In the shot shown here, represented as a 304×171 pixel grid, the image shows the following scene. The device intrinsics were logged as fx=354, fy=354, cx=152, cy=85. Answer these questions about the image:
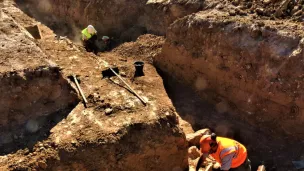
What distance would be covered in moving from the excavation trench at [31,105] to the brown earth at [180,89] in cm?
8

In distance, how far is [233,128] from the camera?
9.12m

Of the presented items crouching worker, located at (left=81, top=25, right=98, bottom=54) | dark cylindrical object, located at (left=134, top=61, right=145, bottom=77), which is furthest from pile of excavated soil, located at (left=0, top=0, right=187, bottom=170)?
crouching worker, located at (left=81, top=25, right=98, bottom=54)

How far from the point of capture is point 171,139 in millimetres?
7512

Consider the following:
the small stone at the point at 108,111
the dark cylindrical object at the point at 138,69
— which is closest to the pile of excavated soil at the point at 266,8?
the dark cylindrical object at the point at 138,69

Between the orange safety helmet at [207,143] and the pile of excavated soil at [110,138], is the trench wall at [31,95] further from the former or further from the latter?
the orange safety helmet at [207,143]

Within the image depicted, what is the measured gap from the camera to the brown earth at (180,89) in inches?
280

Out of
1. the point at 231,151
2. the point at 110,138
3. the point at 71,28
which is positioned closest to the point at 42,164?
the point at 110,138

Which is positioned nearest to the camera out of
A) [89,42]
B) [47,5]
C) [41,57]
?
[41,57]

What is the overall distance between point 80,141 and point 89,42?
6411 millimetres

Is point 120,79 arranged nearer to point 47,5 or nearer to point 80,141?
point 80,141

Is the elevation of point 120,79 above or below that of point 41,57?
below

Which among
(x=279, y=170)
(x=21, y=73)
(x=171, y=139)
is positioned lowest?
(x=279, y=170)

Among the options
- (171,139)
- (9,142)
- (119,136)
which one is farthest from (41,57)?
(171,139)

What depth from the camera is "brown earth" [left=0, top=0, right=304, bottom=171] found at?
7.11m
